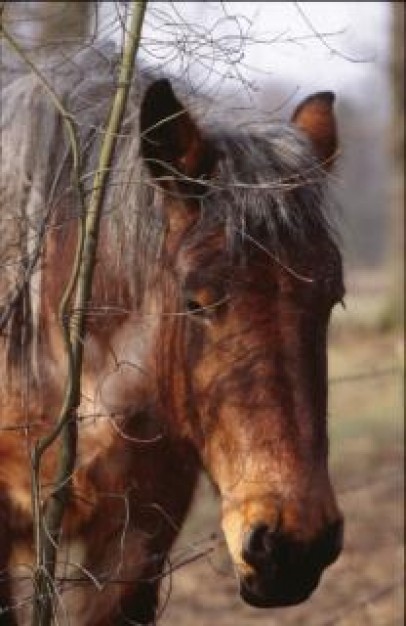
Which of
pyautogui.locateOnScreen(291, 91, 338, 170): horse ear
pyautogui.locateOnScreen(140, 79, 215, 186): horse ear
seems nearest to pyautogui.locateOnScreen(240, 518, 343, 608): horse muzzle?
pyautogui.locateOnScreen(140, 79, 215, 186): horse ear

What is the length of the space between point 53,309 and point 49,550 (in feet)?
3.27

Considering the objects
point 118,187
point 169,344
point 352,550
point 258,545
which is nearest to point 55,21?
point 118,187

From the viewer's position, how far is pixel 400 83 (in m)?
15.1

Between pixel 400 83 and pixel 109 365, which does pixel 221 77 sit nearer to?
pixel 109 365

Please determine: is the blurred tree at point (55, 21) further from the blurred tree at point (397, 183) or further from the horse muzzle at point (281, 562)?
the blurred tree at point (397, 183)

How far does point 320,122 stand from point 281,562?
4.90ft

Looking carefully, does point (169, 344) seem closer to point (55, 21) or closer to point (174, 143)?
point (174, 143)

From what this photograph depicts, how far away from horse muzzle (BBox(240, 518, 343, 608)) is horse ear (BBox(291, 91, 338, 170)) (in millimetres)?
1230

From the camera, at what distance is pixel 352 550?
23.9 feet

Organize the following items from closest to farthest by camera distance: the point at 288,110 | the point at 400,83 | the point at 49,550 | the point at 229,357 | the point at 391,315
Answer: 1. the point at 49,550
2. the point at 229,357
3. the point at 288,110
4. the point at 400,83
5. the point at 391,315

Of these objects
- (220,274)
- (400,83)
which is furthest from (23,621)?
(400,83)

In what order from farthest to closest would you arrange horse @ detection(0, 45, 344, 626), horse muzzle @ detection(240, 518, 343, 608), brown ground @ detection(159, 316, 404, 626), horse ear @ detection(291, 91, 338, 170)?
brown ground @ detection(159, 316, 404, 626) → horse ear @ detection(291, 91, 338, 170) → horse @ detection(0, 45, 344, 626) → horse muzzle @ detection(240, 518, 343, 608)

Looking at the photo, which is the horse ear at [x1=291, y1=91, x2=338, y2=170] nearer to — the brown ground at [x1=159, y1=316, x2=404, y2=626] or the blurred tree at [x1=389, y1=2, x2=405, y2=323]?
the brown ground at [x1=159, y1=316, x2=404, y2=626]

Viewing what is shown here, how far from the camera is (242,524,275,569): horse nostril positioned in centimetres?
270
